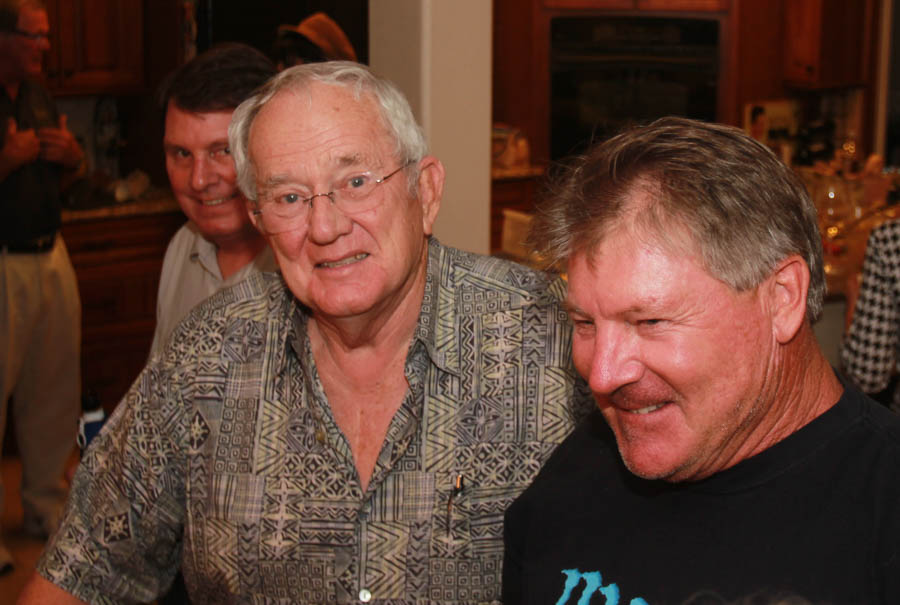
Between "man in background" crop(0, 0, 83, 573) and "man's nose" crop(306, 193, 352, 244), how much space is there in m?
2.69

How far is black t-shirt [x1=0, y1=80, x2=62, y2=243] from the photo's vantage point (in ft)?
13.0

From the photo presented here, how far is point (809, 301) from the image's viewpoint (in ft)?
4.05

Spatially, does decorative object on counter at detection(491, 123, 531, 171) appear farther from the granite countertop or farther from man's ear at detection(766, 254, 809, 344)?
man's ear at detection(766, 254, 809, 344)

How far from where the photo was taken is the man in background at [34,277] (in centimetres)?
395

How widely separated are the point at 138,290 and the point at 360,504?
4164 mm

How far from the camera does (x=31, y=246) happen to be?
4039 millimetres

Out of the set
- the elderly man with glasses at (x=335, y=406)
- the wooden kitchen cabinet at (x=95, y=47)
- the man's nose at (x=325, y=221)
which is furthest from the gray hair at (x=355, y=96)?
the wooden kitchen cabinet at (x=95, y=47)

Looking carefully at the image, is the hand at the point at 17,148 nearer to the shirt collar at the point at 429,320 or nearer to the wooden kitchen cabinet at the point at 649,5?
the shirt collar at the point at 429,320

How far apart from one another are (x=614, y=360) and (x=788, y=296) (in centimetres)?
20

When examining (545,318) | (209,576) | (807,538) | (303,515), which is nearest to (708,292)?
(807,538)

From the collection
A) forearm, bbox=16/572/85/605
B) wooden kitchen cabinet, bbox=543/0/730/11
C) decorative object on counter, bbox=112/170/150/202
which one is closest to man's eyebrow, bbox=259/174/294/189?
forearm, bbox=16/572/85/605

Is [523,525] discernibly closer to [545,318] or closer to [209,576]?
[545,318]

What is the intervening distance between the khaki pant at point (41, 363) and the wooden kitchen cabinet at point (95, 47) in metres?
1.69

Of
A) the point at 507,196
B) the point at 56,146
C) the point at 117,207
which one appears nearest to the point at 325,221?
the point at 56,146
